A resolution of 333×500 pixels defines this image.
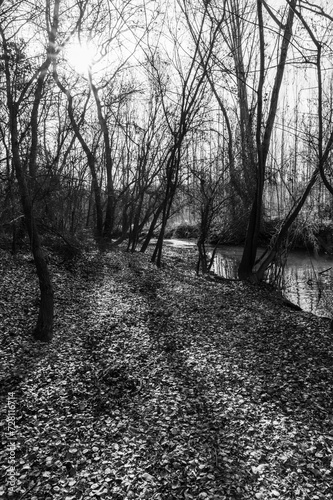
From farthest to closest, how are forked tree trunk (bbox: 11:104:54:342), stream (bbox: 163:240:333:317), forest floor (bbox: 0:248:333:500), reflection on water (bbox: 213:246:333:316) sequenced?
1. reflection on water (bbox: 213:246:333:316)
2. stream (bbox: 163:240:333:317)
3. forked tree trunk (bbox: 11:104:54:342)
4. forest floor (bbox: 0:248:333:500)

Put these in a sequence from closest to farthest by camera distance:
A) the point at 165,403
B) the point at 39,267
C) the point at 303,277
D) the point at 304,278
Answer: the point at 165,403 → the point at 39,267 → the point at 304,278 → the point at 303,277

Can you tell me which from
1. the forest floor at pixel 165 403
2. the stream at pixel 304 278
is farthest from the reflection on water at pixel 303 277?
the forest floor at pixel 165 403

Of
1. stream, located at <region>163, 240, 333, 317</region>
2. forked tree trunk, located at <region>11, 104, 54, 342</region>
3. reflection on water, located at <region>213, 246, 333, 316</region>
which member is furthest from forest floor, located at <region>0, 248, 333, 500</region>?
reflection on water, located at <region>213, 246, 333, 316</region>

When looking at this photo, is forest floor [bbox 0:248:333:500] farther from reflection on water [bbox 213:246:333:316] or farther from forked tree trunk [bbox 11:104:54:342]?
reflection on water [bbox 213:246:333:316]

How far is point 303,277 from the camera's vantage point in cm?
1419

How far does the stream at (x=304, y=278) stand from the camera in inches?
404

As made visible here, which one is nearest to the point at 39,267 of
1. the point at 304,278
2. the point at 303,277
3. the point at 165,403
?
the point at 165,403

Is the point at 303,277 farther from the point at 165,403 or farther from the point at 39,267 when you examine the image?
the point at 165,403

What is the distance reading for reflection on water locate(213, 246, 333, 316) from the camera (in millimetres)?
10438

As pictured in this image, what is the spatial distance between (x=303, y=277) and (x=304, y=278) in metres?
0.23

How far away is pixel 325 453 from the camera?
11.3ft

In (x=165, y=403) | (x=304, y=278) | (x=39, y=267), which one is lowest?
(x=165, y=403)

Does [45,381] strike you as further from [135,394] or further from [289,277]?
[289,277]

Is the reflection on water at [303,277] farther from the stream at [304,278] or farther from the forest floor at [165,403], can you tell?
the forest floor at [165,403]
